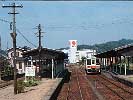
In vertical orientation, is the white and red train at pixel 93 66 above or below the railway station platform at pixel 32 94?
above

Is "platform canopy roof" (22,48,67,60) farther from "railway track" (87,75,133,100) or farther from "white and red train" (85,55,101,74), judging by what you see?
"railway track" (87,75,133,100)

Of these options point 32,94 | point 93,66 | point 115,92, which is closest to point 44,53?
point 93,66

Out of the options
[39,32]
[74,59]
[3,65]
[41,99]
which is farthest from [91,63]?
[74,59]

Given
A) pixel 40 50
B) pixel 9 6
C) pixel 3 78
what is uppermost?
pixel 9 6

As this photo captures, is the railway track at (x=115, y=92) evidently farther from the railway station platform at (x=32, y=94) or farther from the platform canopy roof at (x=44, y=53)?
the platform canopy roof at (x=44, y=53)

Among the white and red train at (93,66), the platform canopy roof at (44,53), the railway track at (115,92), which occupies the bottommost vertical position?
the railway track at (115,92)

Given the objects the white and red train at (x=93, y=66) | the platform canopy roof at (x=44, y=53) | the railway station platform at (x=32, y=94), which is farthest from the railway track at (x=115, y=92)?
the white and red train at (x=93, y=66)

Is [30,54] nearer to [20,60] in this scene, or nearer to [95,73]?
[95,73]

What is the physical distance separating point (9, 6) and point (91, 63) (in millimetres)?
30166

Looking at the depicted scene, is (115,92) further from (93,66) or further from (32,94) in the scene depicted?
(93,66)

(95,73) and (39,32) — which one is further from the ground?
(39,32)

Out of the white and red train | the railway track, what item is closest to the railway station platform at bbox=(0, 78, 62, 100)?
the railway track

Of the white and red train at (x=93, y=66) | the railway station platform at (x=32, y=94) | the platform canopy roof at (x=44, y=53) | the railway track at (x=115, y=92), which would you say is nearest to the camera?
the railway station platform at (x=32, y=94)

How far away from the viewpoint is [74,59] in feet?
620
